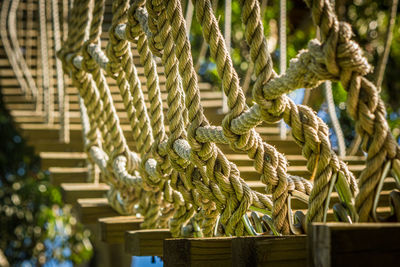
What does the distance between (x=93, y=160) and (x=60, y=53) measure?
1.38 feet

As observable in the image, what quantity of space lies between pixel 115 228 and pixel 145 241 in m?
0.41

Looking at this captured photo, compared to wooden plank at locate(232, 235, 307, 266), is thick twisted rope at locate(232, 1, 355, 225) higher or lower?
higher

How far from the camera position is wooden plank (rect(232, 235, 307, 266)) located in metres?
0.88

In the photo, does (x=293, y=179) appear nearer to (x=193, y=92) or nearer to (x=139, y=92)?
(x=193, y=92)

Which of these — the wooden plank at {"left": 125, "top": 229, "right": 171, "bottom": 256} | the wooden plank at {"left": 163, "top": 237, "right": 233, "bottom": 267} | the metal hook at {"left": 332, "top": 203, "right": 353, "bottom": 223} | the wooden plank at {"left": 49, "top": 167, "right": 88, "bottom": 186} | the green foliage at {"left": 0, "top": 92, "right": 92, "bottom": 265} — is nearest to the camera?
the metal hook at {"left": 332, "top": 203, "right": 353, "bottom": 223}

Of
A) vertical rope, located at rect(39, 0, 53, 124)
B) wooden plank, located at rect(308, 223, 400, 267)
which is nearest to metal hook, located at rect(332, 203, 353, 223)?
wooden plank, located at rect(308, 223, 400, 267)

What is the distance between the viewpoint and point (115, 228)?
6.27ft

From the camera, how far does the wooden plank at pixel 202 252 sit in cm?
100

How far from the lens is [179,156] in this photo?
1.29 metres

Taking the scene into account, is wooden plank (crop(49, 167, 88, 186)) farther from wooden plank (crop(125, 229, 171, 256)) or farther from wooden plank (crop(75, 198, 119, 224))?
wooden plank (crop(125, 229, 171, 256))

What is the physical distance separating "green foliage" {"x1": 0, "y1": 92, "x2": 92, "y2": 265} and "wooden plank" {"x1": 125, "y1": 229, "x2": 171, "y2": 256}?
425cm

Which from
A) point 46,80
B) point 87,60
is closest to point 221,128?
point 87,60

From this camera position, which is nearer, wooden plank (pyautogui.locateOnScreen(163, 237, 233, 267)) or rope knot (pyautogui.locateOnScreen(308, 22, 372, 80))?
rope knot (pyautogui.locateOnScreen(308, 22, 372, 80))

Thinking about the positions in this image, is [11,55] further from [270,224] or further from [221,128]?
[270,224]
